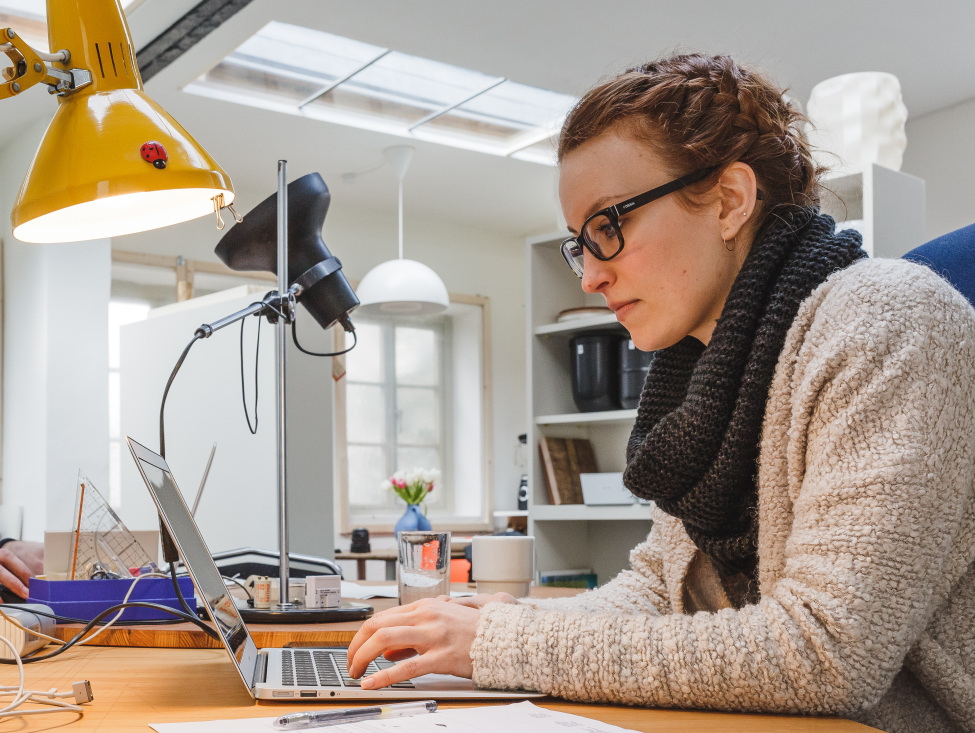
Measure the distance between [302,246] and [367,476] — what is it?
4.92m

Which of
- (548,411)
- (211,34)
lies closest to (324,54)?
(211,34)

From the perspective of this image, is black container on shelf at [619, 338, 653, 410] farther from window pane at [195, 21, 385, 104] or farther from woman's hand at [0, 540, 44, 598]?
woman's hand at [0, 540, 44, 598]

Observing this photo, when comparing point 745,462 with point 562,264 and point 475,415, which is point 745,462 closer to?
point 562,264

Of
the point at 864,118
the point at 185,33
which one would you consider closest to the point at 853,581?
the point at 864,118

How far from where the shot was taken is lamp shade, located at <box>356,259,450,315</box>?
4.54 m

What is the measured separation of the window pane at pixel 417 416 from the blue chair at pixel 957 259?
5591 mm

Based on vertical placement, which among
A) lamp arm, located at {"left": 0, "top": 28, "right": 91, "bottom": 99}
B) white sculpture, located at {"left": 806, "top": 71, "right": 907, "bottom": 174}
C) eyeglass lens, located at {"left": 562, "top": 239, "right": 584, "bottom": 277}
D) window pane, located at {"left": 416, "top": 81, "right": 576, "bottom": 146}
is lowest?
eyeglass lens, located at {"left": 562, "top": 239, "right": 584, "bottom": 277}

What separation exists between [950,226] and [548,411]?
2.27 meters

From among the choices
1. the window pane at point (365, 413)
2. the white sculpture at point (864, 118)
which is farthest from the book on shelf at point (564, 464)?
the window pane at point (365, 413)

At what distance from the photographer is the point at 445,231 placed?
6605mm

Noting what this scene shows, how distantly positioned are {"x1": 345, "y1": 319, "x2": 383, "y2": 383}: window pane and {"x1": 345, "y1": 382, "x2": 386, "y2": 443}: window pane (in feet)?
0.22

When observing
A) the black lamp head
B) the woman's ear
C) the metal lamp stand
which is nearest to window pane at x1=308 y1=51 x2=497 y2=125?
the black lamp head

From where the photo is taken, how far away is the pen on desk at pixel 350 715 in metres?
0.66

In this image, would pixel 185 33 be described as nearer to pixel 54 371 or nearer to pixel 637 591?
pixel 54 371
